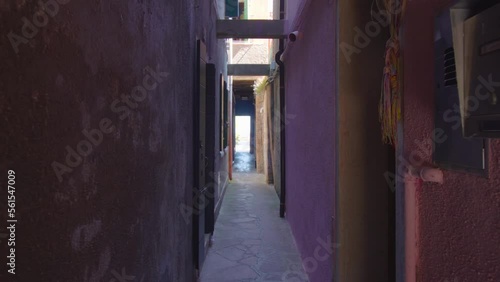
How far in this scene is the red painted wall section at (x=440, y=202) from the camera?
1.00 m

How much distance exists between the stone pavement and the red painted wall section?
273 centimetres

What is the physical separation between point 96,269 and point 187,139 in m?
2.02

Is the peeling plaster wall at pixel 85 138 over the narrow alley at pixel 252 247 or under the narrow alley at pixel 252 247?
over

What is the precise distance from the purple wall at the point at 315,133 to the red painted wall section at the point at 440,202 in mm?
1019

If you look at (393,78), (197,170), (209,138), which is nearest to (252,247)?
(209,138)

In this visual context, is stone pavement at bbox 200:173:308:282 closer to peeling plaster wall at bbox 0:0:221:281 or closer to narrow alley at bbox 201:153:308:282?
narrow alley at bbox 201:153:308:282

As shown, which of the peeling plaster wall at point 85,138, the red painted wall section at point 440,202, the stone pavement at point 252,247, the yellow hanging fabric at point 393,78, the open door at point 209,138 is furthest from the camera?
the open door at point 209,138

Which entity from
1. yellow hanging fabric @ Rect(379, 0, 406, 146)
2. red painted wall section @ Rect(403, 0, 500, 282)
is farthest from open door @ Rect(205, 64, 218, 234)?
red painted wall section @ Rect(403, 0, 500, 282)

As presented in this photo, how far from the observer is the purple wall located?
8.57ft

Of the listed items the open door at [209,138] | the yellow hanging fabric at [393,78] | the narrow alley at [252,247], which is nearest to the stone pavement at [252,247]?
the narrow alley at [252,247]

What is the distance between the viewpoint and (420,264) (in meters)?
1.35

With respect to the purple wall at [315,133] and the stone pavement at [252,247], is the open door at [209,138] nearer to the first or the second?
the stone pavement at [252,247]

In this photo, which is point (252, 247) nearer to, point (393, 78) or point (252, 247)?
point (252, 247)

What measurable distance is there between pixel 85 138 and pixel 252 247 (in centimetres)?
406
